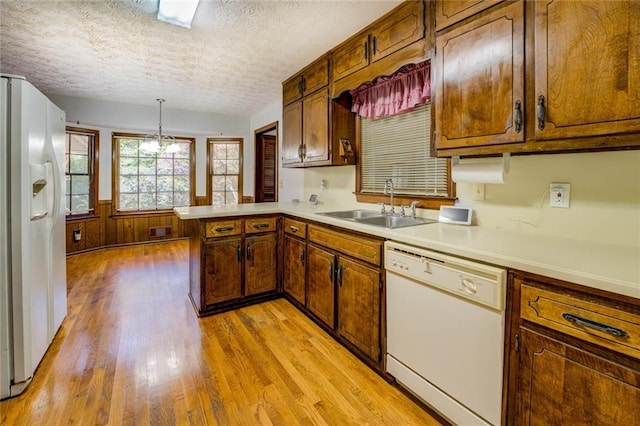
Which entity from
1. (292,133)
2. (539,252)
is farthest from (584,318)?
(292,133)

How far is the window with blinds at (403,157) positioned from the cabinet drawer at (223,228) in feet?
3.91

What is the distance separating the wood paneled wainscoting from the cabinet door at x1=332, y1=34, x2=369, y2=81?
170 inches

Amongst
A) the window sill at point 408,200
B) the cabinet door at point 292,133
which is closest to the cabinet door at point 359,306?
the window sill at point 408,200

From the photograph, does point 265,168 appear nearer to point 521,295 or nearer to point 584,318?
point 521,295

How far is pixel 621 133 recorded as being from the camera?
3.63ft

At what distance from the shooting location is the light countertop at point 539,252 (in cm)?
95

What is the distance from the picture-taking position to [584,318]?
3.17 ft

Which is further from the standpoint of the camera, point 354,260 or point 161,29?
point 161,29

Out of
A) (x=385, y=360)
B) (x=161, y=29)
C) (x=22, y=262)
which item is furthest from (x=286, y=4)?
(x=385, y=360)

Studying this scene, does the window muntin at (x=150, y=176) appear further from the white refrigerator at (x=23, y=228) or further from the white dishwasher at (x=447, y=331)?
the white dishwasher at (x=447, y=331)

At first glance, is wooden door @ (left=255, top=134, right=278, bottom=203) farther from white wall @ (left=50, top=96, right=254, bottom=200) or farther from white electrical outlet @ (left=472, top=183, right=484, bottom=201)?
white electrical outlet @ (left=472, top=183, right=484, bottom=201)

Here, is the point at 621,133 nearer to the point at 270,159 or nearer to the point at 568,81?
the point at 568,81

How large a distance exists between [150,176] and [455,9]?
221 inches

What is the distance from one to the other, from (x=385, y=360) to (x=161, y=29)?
2916 mm
